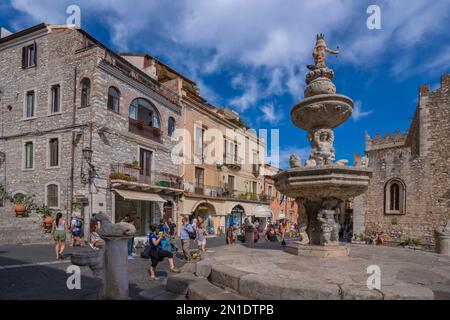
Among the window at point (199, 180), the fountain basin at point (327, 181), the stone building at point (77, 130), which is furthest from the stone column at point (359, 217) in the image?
the fountain basin at point (327, 181)

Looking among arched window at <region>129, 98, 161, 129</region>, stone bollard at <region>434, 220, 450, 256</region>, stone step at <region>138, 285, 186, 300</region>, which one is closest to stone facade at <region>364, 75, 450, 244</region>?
stone bollard at <region>434, 220, 450, 256</region>

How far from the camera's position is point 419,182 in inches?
680

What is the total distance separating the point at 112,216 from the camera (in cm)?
1788

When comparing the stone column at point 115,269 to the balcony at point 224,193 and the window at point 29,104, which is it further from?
the balcony at point 224,193

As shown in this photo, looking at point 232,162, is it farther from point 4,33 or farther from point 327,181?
point 327,181

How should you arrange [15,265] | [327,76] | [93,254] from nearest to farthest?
[93,254] < [327,76] < [15,265]

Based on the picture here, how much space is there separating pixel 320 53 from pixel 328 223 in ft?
12.6

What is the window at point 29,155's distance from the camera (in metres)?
19.6

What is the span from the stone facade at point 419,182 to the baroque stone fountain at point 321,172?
13.5 meters

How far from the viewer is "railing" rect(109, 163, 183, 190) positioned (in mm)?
18391
